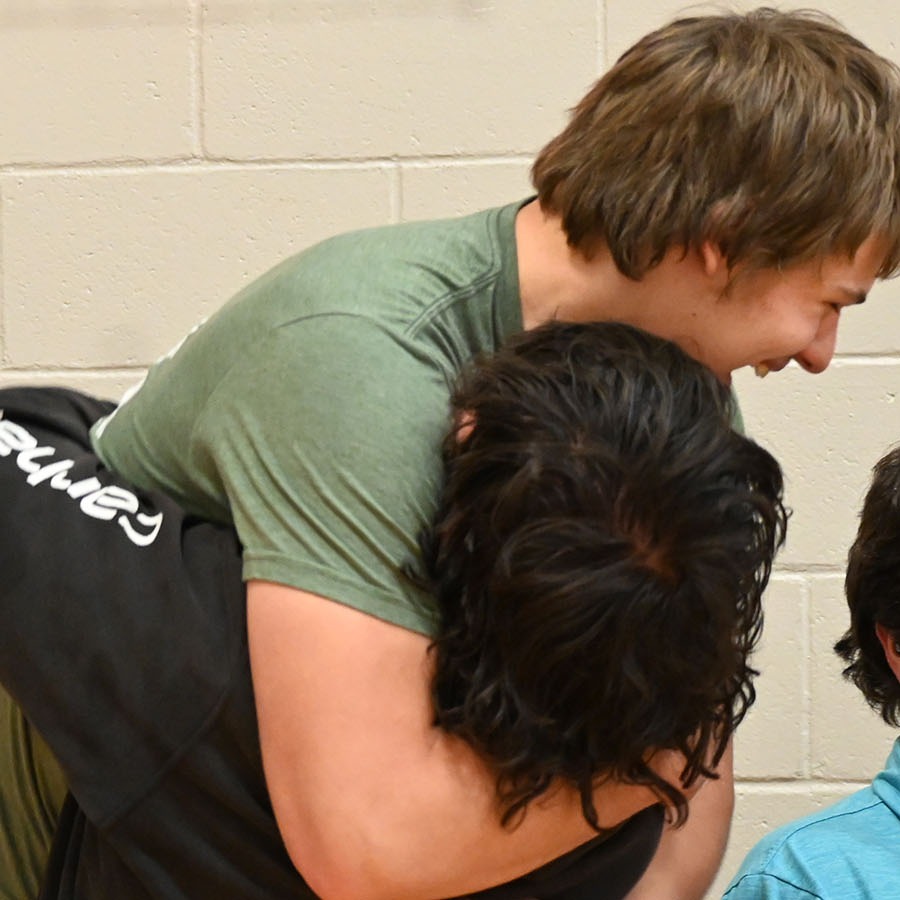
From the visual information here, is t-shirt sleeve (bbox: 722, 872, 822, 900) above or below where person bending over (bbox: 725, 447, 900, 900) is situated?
below

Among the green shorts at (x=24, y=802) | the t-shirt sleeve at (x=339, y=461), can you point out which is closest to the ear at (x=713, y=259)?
the t-shirt sleeve at (x=339, y=461)

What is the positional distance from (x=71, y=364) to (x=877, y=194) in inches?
48.1

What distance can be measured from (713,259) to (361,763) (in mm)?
456

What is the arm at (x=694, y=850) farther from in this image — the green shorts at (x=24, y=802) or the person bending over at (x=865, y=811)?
the green shorts at (x=24, y=802)

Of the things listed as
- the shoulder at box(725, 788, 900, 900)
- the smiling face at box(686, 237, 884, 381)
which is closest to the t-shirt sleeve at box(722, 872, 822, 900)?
the shoulder at box(725, 788, 900, 900)

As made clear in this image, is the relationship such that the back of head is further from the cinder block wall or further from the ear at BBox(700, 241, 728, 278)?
the cinder block wall

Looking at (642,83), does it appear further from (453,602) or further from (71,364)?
(71,364)

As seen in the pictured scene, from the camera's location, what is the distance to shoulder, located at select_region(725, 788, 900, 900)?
1.21 m

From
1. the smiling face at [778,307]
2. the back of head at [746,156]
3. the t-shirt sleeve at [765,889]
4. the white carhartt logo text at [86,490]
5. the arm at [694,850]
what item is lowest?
the t-shirt sleeve at [765,889]

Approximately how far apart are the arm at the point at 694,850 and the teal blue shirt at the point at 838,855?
3.4 inches

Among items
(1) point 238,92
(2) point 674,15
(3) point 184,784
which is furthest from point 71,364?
(3) point 184,784

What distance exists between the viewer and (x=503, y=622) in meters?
0.88

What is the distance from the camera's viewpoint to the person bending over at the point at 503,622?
0.87 m

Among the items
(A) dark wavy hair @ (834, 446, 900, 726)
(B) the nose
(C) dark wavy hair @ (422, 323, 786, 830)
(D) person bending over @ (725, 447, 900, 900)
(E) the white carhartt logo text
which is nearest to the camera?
(C) dark wavy hair @ (422, 323, 786, 830)
